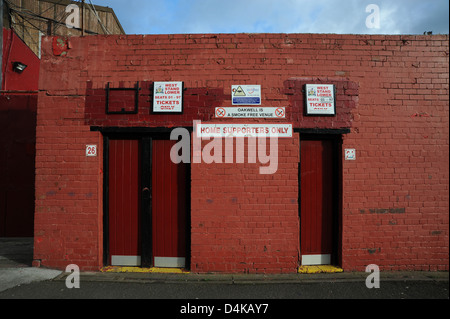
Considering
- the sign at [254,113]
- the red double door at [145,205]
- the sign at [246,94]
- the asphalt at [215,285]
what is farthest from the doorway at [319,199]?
the red double door at [145,205]

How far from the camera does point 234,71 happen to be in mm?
4352

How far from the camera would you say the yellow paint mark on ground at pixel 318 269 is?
423 centimetres

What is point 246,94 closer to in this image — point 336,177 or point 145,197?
point 336,177

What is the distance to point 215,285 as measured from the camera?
12.5ft

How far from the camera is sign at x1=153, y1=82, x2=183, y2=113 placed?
4.30 m

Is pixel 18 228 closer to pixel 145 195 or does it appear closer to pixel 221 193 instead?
pixel 145 195

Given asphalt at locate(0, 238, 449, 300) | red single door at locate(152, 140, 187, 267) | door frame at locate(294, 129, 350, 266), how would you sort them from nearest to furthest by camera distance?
asphalt at locate(0, 238, 449, 300), door frame at locate(294, 129, 350, 266), red single door at locate(152, 140, 187, 267)

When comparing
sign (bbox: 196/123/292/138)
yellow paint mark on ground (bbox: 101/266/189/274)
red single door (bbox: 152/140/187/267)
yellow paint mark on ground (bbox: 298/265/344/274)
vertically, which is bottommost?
yellow paint mark on ground (bbox: 101/266/189/274)

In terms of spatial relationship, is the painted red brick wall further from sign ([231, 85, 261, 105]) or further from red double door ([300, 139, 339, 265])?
red double door ([300, 139, 339, 265])

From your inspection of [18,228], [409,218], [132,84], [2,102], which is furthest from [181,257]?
[2,102]

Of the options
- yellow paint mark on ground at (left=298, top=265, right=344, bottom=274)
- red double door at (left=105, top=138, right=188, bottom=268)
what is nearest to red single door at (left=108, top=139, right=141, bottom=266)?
Answer: red double door at (left=105, top=138, right=188, bottom=268)

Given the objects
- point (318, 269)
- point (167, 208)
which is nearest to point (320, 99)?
point (318, 269)

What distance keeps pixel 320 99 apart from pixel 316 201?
1812mm

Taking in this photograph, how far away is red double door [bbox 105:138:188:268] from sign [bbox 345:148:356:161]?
2823 millimetres
